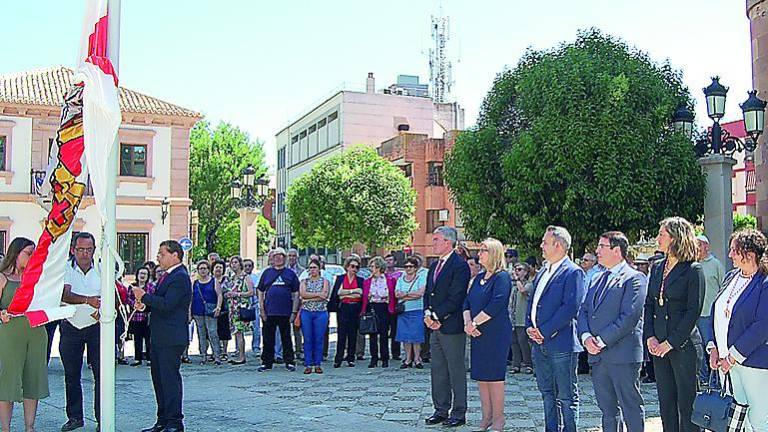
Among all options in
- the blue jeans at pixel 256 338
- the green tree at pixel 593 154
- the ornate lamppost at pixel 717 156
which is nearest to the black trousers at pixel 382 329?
the blue jeans at pixel 256 338

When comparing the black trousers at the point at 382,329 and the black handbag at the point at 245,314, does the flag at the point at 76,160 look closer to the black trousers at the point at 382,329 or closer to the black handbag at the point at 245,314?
the black trousers at the point at 382,329

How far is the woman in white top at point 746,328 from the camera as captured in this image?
6074mm

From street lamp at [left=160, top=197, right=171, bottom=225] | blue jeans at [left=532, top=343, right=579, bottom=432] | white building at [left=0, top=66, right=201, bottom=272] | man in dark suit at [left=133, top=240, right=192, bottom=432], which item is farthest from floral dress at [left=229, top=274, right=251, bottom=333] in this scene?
street lamp at [left=160, top=197, right=171, bottom=225]

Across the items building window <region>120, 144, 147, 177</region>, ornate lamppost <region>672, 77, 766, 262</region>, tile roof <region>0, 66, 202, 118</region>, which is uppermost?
tile roof <region>0, 66, 202, 118</region>

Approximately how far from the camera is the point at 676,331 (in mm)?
6852

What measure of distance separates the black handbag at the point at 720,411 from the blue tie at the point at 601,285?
1.13 m

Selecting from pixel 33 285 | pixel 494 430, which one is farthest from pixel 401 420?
pixel 33 285

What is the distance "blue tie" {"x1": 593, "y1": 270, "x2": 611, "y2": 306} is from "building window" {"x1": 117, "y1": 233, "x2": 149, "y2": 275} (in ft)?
98.1

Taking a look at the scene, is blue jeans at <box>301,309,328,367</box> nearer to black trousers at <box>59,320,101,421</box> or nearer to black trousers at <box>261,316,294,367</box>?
black trousers at <box>261,316,294,367</box>

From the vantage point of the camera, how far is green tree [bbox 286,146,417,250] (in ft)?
132

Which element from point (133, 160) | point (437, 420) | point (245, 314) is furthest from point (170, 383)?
point (133, 160)

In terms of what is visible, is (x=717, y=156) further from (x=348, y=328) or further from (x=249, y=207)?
(x=249, y=207)

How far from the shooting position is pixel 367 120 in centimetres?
5594

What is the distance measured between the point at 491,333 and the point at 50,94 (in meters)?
31.0
